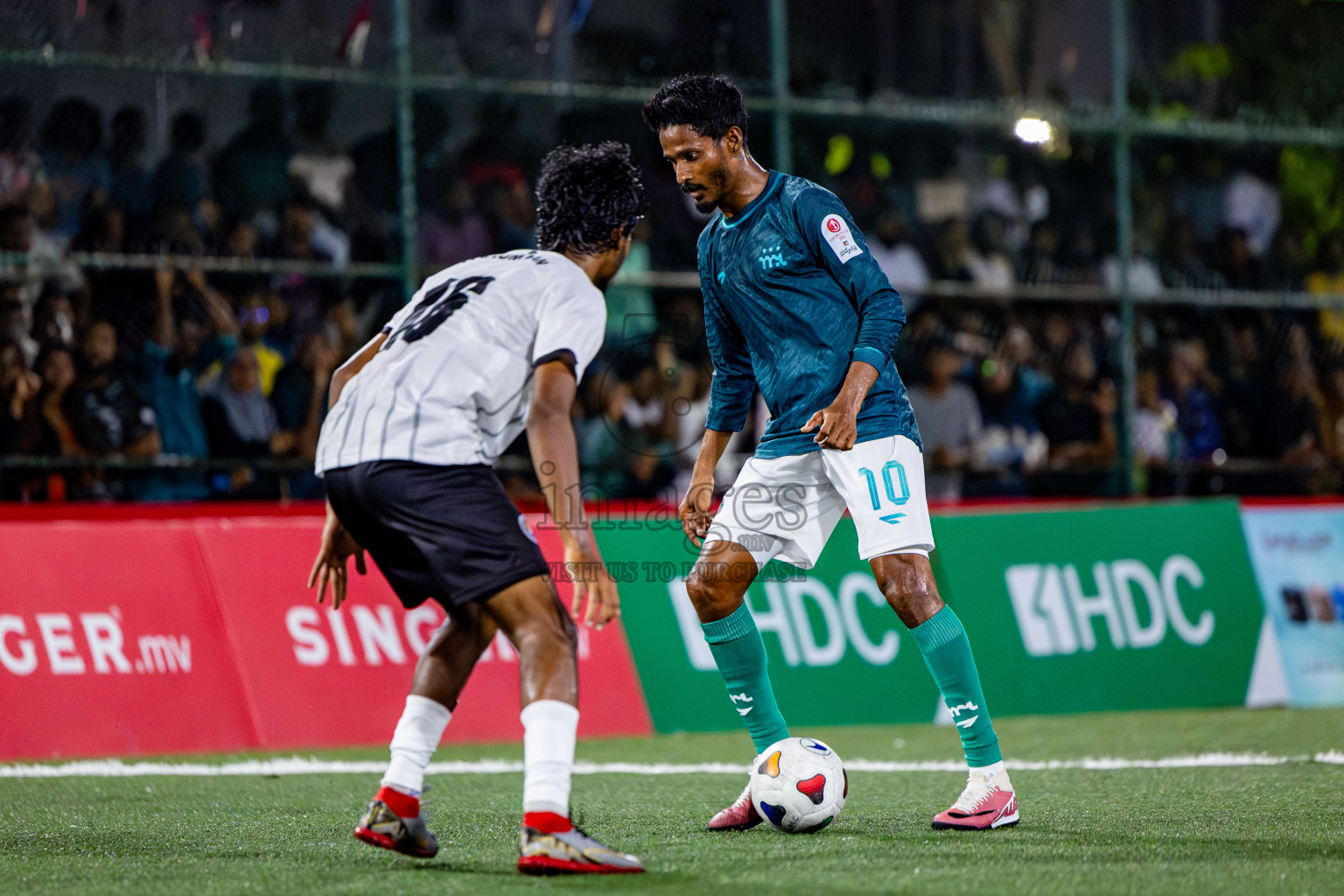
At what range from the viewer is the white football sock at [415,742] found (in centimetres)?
402

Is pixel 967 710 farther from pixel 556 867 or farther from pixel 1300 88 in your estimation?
pixel 1300 88

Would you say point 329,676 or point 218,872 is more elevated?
point 218,872

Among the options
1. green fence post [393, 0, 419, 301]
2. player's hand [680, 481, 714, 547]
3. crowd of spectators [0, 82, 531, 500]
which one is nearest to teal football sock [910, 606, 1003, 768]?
player's hand [680, 481, 714, 547]

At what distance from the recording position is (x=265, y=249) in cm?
1012

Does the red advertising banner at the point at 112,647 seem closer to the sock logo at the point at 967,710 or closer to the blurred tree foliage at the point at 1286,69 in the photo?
the sock logo at the point at 967,710

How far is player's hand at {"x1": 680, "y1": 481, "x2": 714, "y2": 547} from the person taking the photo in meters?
5.26

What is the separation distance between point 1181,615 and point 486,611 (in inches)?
245

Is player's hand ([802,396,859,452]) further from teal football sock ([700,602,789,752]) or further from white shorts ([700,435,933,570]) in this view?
teal football sock ([700,602,789,752])

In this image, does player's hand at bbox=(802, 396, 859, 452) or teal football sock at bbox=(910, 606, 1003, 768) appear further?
teal football sock at bbox=(910, 606, 1003, 768)

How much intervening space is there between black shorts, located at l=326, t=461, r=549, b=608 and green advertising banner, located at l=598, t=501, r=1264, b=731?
4.31 meters

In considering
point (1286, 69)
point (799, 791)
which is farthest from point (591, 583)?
point (1286, 69)

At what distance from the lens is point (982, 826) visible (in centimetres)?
456

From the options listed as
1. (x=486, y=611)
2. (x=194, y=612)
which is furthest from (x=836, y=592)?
(x=486, y=611)

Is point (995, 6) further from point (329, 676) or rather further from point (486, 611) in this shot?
point (486, 611)
